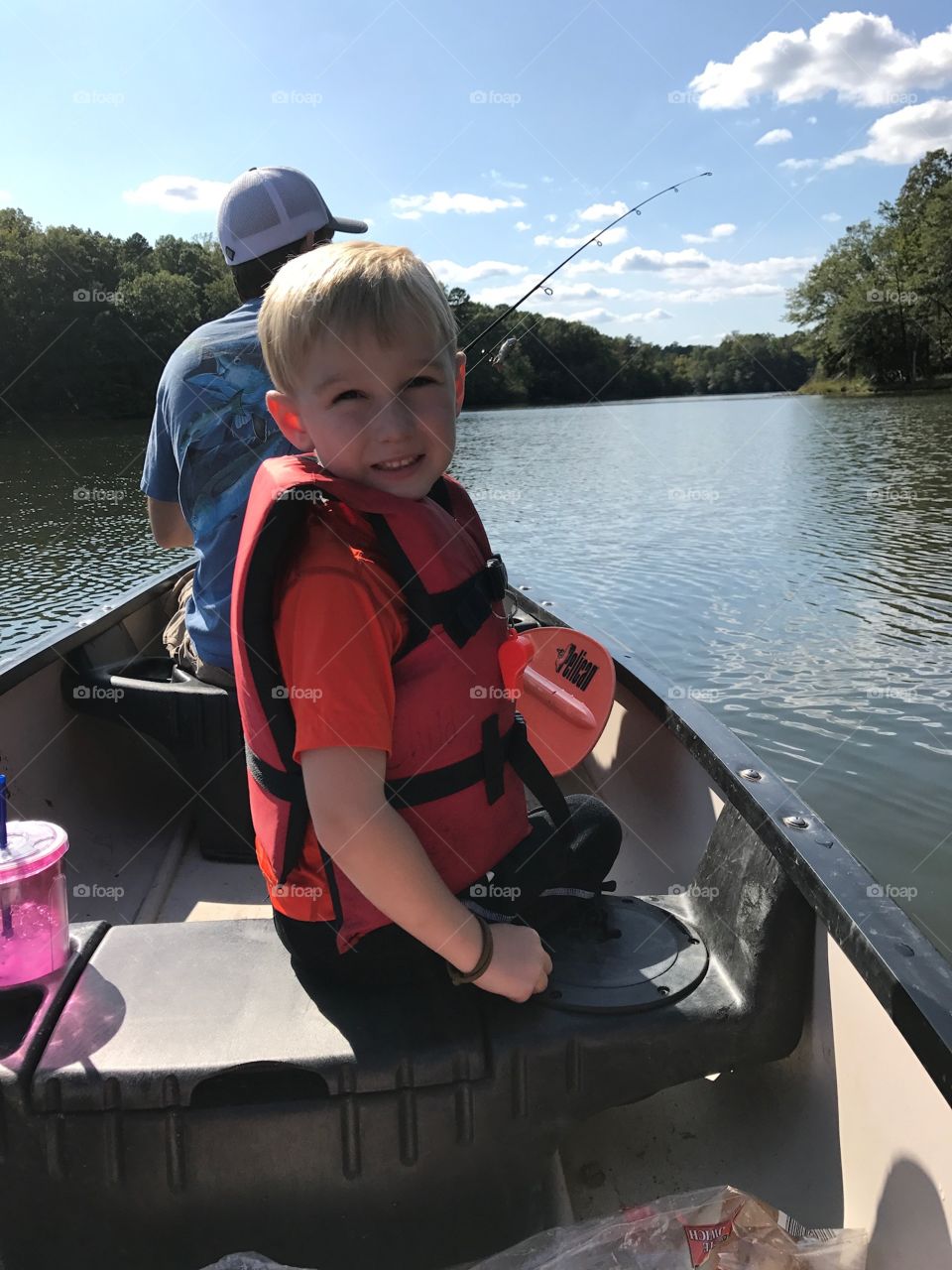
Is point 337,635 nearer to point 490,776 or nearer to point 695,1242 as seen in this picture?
point 490,776

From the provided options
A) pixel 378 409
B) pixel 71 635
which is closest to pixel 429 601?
pixel 378 409

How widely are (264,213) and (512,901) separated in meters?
1.98

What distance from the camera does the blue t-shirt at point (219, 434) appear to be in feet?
8.32

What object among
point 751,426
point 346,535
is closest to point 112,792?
point 346,535

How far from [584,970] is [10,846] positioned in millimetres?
947

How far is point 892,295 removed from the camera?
167ft

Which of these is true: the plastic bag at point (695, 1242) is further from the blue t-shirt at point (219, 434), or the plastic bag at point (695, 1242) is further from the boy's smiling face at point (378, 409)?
the blue t-shirt at point (219, 434)

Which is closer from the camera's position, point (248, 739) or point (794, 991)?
point (248, 739)

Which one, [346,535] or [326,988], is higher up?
[346,535]

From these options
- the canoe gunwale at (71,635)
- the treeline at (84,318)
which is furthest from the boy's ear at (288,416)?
the treeline at (84,318)

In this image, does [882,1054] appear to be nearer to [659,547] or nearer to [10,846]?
[10,846]

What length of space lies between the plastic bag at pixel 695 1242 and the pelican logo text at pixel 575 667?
1.65 meters

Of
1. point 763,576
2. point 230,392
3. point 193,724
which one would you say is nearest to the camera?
point 230,392

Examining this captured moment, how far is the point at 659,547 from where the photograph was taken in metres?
12.8
